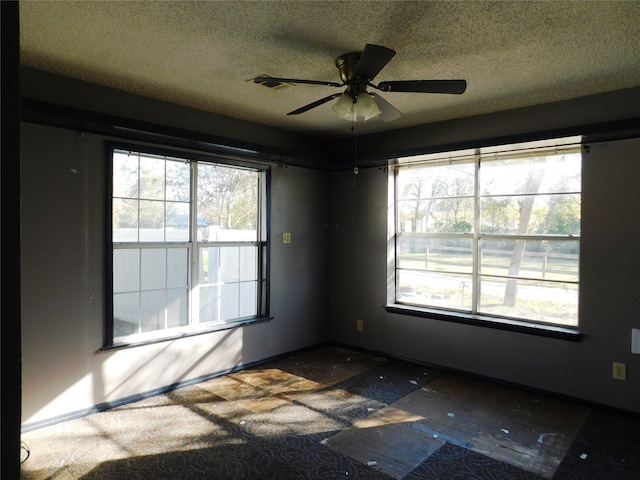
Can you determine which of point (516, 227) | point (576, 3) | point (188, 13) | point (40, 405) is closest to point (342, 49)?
point (188, 13)

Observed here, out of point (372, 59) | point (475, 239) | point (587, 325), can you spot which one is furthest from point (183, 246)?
point (587, 325)

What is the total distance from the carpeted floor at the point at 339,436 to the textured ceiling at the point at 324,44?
254 centimetres

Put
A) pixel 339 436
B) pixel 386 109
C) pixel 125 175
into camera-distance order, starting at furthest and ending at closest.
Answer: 1. pixel 125 175
2. pixel 339 436
3. pixel 386 109

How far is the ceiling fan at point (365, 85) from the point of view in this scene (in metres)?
2.25

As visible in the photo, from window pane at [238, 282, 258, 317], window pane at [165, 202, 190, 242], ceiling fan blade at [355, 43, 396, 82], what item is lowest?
window pane at [238, 282, 258, 317]

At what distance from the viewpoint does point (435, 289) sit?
180 inches

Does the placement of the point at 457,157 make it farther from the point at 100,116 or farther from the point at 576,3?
the point at 100,116

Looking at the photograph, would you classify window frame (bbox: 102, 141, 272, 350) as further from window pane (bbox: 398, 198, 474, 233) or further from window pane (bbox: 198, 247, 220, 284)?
window pane (bbox: 398, 198, 474, 233)

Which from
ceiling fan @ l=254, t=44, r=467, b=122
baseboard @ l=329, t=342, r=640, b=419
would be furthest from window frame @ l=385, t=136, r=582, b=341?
ceiling fan @ l=254, t=44, r=467, b=122

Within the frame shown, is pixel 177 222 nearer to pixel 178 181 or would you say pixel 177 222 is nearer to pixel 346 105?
pixel 178 181

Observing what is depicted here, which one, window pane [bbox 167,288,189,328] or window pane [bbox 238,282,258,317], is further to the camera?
window pane [bbox 238,282,258,317]

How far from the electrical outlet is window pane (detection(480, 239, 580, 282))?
2.41 ft

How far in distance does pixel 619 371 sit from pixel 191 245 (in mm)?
3768

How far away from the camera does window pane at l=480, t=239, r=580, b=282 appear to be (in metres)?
3.72
